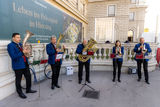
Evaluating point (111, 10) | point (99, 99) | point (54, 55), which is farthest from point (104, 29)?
point (99, 99)

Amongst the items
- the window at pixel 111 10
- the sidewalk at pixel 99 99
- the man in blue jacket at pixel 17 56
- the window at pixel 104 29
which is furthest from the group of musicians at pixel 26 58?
the window at pixel 111 10

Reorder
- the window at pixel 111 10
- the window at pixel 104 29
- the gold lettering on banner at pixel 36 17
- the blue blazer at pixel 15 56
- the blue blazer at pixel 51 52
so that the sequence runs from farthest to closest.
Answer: the window at pixel 104 29 → the window at pixel 111 10 → the gold lettering on banner at pixel 36 17 → the blue blazer at pixel 51 52 → the blue blazer at pixel 15 56

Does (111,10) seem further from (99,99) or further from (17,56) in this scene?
(17,56)

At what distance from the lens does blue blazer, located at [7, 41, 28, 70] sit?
280 centimetres

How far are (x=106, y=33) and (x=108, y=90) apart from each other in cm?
1163

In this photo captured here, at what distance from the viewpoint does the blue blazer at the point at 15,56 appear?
2797 mm

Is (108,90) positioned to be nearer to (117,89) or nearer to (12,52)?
(117,89)

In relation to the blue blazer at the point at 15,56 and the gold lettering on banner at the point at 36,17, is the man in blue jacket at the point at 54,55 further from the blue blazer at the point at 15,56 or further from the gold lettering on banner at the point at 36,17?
the gold lettering on banner at the point at 36,17

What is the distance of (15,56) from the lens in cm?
279

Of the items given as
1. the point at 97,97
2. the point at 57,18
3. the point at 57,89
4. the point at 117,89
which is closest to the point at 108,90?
the point at 117,89

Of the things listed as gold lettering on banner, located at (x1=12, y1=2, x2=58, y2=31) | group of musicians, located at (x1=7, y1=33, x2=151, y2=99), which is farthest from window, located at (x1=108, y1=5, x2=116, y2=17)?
group of musicians, located at (x1=7, y1=33, x2=151, y2=99)

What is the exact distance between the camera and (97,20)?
14.2m

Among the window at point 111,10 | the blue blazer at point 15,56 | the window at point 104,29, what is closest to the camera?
the blue blazer at point 15,56

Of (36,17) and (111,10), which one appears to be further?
(111,10)
